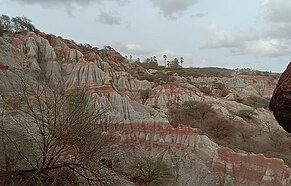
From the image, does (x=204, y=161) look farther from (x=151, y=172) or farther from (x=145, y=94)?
(x=145, y=94)

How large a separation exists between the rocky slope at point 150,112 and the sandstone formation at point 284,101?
58.2ft

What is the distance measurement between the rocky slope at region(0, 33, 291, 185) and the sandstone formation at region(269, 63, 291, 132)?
17.7 metres

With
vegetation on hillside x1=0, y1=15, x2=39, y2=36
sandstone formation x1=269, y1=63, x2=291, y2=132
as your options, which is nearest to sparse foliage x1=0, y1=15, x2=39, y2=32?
vegetation on hillside x1=0, y1=15, x2=39, y2=36

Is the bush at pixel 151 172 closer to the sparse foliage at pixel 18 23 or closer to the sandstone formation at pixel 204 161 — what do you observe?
the sandstone formation at pixel 204 161

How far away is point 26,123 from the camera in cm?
1922

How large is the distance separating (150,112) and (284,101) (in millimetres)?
35848

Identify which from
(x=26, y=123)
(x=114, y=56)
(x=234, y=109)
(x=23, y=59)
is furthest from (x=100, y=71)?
(x=26, y=123)

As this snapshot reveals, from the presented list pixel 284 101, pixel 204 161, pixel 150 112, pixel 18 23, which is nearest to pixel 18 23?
pixel 18 23

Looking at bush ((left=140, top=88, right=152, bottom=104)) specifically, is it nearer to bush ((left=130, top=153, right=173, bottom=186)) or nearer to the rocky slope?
the rocky slope

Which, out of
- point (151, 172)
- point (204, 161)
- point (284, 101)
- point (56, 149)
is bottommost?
point (151, 172)

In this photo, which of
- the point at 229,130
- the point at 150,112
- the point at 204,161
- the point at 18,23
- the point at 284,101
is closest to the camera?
the point at 284,101

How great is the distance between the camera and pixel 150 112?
39719 mm

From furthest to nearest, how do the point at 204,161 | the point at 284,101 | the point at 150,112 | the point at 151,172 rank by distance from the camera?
1. the point at 150,112
2. the point at 204,161
3. the point at 151,172
4. the point at 284,101

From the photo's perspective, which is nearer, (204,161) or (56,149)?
(56,149)
